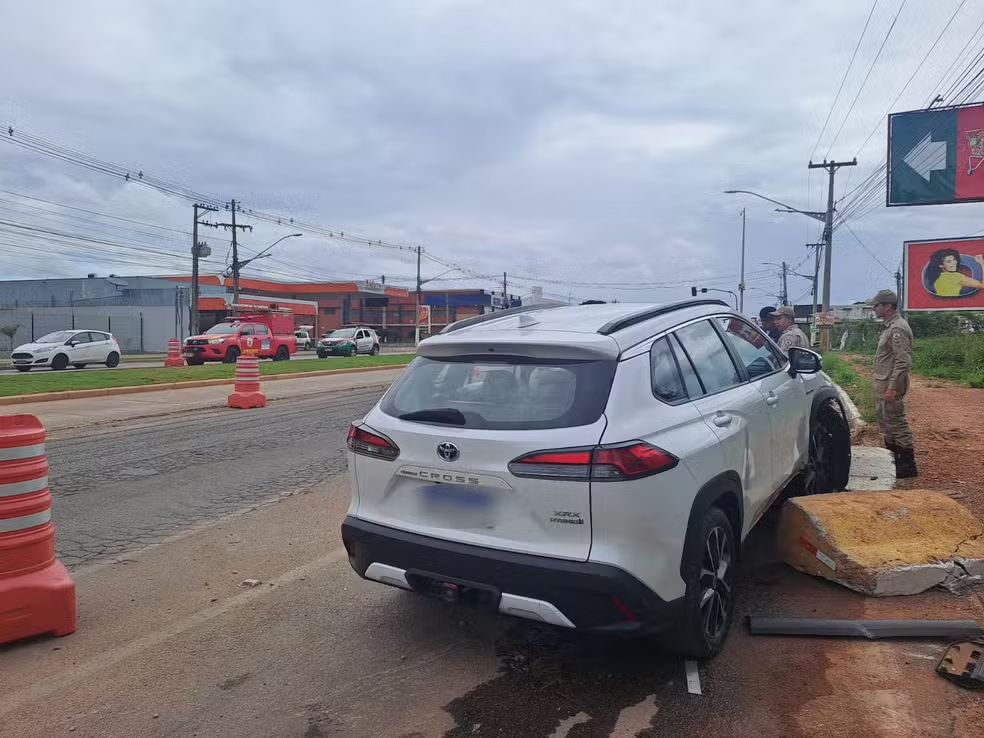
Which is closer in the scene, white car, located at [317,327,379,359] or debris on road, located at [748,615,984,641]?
debris on road, located at [748,615,984,641]

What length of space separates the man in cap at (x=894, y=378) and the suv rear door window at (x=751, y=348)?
2.09 meters

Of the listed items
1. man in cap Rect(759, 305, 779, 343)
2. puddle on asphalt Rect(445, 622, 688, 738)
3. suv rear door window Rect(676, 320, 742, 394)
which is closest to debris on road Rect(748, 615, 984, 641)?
puddle on asphalt Rect(445, 622, 688, 738)

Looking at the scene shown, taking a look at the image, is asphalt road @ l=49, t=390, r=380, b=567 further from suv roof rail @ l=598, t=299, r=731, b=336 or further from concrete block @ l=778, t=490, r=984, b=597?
concrete block @ l=778, t=490, r=984, b=597

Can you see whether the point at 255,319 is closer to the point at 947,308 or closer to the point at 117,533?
the point at 117,533

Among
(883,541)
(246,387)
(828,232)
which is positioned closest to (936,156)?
(828,232)

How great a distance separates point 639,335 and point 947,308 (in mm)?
35430

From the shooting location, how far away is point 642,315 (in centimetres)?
381

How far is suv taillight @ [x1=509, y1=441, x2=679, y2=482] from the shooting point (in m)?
2.96

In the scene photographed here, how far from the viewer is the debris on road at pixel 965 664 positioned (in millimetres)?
3164

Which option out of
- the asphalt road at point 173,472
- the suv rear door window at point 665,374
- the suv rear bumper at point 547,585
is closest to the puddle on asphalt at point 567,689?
the suv rear bumper at point 547,585

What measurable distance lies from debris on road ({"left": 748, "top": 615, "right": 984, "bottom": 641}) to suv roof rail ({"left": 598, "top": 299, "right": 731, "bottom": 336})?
67.9 inches

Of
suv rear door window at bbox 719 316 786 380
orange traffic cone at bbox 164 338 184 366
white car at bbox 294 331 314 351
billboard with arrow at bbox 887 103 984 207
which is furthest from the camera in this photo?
white car at bbox 294 331 314 351

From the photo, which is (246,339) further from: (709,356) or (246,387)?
(709,356)

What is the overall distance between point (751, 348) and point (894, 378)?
2.74 metres
